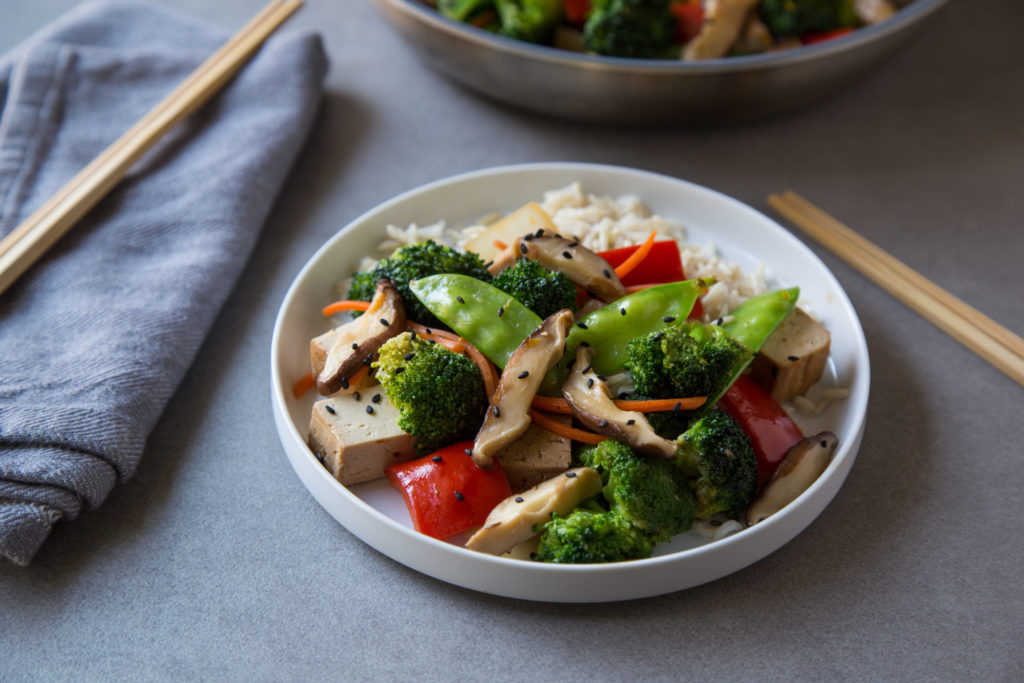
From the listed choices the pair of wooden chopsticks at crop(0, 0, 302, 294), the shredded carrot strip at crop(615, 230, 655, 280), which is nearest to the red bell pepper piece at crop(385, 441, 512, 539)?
the shredded carrot strip at crop(615, 230, 655, 280)

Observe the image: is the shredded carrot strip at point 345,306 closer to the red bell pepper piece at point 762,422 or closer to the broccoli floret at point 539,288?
the broccoli floret at point 539,288

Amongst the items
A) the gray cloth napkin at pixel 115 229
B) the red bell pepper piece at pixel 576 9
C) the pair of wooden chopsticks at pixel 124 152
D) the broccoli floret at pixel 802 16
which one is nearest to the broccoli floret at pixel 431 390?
the gray cloth napkin at pixel 115 229

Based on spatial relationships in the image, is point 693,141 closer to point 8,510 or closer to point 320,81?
point 320,81

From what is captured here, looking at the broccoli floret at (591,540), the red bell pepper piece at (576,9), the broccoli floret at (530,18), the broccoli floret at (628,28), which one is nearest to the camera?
the broccoli floret at (591,540)

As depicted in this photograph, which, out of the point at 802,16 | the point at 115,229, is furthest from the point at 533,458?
the point at 802,16

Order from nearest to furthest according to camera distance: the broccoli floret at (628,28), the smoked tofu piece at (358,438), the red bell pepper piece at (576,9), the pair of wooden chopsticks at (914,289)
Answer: the smoked tofu piece at (358,438) < the pair of wooden chopsticks at (914,289) < the broccoli floret at (628,28) < the red bell pepper piece at (576,9)

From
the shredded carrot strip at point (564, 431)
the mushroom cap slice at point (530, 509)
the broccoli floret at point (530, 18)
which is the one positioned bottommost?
the mushroom cap slice at point (530, 509)

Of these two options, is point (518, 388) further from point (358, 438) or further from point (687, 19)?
point (687, 19)
